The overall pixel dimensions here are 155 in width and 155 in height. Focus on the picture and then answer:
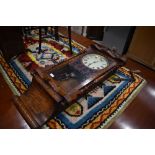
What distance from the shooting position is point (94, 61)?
2074mm

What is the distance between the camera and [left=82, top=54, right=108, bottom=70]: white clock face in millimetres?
2004

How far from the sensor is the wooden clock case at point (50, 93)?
1.51m

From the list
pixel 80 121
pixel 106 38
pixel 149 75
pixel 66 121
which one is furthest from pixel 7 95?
pixel 106 38

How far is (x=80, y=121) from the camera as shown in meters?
1.66

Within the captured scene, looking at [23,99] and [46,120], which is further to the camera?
[23,99]

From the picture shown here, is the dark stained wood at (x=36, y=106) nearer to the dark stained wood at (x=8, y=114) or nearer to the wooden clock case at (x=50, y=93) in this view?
the wooden clock case at (x=50, y=93)

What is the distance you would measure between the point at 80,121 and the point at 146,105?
34.5 inches

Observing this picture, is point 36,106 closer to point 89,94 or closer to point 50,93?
point 50,93

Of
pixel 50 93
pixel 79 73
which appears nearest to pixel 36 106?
pixel 50 93

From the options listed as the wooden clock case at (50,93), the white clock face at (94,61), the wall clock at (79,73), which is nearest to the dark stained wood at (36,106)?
the wooden clock case at (50,93)

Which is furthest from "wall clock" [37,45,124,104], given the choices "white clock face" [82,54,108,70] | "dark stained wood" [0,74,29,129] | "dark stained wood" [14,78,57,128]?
"dark stained wood" [0,74,29,129]

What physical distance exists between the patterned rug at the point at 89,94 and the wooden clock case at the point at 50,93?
0.16 metres

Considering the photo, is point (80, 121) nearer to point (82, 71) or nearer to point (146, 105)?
point (82, 71)

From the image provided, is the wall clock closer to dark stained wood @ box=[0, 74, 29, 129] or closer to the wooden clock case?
the wooden clock case
